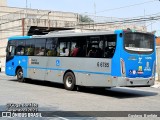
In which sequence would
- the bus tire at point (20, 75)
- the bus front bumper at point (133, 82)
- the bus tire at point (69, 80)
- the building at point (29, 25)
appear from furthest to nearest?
the building at point (29, 25) < the bus tire at point (20, 75) < the bus tire at point (69, 80) < the bus front bumper at point (133, 82)

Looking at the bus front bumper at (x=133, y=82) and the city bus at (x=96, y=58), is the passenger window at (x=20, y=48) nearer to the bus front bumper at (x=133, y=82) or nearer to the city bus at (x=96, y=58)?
the city bus at (x=96, y=58)

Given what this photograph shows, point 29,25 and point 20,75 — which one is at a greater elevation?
point 29,25

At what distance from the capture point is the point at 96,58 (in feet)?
56.1

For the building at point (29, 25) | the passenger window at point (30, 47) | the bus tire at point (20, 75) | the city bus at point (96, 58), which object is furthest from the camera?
the building at point (29, 25)

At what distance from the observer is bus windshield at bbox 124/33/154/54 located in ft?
53.0

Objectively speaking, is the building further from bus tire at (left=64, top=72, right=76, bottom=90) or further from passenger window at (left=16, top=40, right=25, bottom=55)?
bus tire at (left=64, top=72, right=76, bottom=90)

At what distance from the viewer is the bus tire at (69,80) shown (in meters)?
18.7

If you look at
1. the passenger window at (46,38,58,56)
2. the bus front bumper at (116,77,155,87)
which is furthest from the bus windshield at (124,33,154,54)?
the passenger window at (46,38,58,56)

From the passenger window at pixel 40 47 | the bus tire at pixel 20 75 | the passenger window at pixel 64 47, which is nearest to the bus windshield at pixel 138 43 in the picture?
the passenger window at pixel 64 47

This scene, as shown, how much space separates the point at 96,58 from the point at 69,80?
2692 millimetres

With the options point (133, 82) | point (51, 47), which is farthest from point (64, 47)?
point (133, 82)

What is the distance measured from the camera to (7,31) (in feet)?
181

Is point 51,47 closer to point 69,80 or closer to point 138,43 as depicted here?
point 69,80

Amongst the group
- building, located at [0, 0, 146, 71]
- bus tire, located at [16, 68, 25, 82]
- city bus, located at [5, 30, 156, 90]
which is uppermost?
building, located at [0, 0, 146, 71]
